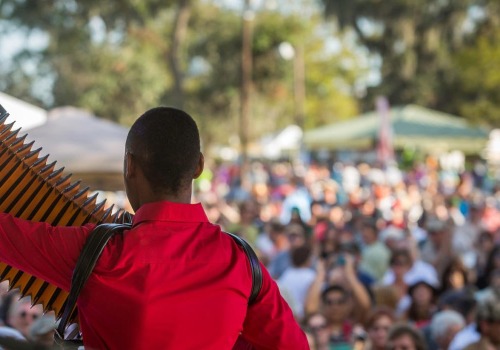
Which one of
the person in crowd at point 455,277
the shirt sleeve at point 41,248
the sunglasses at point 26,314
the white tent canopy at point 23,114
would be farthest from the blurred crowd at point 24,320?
the person in crowd at point 455,277

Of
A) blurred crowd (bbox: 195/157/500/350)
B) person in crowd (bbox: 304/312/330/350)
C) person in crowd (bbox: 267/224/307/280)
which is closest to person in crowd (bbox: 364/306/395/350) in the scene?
blurred crowd (bbox: 195/157/500/350)

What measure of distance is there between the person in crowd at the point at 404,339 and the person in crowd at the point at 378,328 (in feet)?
1.83

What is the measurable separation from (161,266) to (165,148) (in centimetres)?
28

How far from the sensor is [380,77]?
6297 centimetres

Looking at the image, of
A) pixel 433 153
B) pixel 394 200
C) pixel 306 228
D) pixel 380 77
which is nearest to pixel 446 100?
pixel 380 77

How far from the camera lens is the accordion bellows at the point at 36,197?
2.42 meters

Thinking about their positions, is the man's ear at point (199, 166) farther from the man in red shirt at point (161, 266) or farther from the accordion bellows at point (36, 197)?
the accordion bellows at point (36, 197)

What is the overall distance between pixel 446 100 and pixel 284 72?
67.8ft

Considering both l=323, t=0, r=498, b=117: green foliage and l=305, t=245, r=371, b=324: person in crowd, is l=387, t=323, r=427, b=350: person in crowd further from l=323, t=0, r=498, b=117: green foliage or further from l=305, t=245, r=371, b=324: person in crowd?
l=323, t=0, r=498, b=117: green foliage

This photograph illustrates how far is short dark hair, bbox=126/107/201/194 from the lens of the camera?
96.6 inches

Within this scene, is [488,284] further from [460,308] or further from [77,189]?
[77,189]

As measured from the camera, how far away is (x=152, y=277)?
236cm

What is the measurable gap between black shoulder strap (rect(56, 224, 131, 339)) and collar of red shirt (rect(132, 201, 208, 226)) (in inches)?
3.7

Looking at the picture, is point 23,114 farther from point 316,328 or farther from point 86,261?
point 86,261
